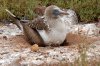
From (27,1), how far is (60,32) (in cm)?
229

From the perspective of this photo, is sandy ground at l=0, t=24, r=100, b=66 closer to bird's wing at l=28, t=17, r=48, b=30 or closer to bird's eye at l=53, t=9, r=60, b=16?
bird's wing at l=28, t=17, r=48, b=30

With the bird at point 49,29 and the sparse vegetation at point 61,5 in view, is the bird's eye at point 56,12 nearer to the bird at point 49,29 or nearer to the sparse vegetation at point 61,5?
the bird at point 49,29

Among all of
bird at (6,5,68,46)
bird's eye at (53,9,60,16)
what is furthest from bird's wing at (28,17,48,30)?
bird's eye at (53,9,60,16)

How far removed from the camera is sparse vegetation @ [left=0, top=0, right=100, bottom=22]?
32.4 ft

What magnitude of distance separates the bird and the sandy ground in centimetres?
15

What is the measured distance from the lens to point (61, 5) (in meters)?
10.4

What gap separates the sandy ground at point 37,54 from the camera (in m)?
7.32

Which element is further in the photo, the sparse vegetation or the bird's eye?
the sparse vegetation

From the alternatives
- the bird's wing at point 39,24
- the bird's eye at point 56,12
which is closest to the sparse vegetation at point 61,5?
the bird's wing at point 39,24

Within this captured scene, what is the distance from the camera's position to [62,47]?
812 cm

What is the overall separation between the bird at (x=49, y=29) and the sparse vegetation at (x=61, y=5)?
58.5 inches

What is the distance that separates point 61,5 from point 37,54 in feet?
9.59

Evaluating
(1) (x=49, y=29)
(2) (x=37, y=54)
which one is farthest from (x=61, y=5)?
(2) (x=37, y=54)

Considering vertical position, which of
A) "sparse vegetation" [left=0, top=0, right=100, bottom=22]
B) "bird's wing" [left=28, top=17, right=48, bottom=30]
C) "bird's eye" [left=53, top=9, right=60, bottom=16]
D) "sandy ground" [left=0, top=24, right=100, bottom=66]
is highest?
"bird's eye" [left=53, top=9, right=60, bottom=16]
